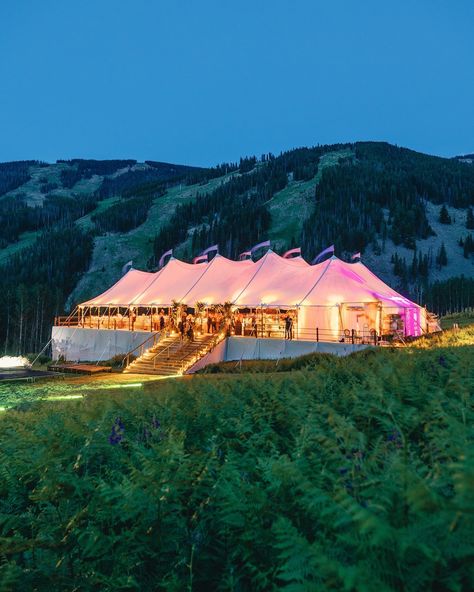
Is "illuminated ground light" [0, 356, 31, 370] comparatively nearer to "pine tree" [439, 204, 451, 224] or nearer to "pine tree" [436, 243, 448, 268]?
"pine tree" [436, 243, 448, 268]

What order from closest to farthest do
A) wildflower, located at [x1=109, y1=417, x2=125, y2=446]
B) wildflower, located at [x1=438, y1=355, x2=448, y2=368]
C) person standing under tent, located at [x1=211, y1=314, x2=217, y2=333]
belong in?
wildflower, located at [x1=109, y1=417, x2=125, y2=446]
wildflower, located at [x1=438, y1=355, x2=448, y2=368]
person standing under tent, located at [x1=211, y1=314, x2=217, y2=333]

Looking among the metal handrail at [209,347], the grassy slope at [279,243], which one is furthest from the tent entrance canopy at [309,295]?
the grassy slope at [279,243]

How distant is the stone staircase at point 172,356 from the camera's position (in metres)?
23.1

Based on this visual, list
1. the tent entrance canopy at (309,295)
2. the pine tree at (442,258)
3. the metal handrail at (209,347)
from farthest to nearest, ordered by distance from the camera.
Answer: the pine tree at (442,258), the tent entrance canopy at (309,295), the metal handrail at (209,347)

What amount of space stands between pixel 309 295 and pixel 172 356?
8.17 m

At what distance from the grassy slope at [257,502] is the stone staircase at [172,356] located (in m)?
17.9

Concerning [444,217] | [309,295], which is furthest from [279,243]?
[309,295]

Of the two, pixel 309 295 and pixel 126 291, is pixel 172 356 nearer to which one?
pixel 309 295

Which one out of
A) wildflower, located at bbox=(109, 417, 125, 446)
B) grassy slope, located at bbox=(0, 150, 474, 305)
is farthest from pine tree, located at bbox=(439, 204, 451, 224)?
wildflower, located at bbox=(109, 417, 125, 446)

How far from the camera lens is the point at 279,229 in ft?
358

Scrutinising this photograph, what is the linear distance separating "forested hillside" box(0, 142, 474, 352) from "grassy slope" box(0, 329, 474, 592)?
6659 centimetres

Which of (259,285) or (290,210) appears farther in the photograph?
(290,210)

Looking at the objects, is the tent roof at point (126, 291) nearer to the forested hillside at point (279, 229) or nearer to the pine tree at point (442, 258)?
the forested hillside at point (279, 229)

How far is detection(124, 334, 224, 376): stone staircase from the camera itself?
23.1 metres
